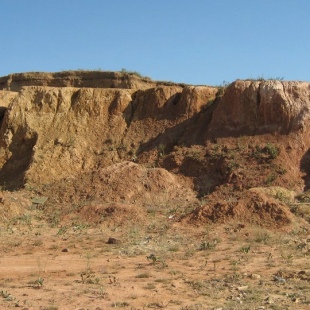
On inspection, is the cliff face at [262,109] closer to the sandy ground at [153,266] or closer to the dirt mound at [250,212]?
the dirt mound at [250,212]

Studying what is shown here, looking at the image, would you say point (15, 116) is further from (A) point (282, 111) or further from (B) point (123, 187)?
(A) point (282, 111)

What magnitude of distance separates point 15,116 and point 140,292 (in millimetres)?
18315

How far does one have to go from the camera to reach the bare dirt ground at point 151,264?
26.0 ft

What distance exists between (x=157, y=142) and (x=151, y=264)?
12281mm

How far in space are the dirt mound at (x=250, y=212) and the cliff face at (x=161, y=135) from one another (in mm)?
4012

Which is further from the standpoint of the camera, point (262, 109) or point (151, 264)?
point (262, 109)

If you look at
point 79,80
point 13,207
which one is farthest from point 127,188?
point 79,80

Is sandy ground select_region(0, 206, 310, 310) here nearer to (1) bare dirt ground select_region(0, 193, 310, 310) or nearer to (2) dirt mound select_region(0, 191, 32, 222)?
(1) bare dirt ground select_region(0, 193, 310, 310)

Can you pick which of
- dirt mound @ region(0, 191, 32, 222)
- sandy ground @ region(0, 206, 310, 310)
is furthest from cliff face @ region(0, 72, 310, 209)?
sandy ground @ region(0, 206, 310, 310)

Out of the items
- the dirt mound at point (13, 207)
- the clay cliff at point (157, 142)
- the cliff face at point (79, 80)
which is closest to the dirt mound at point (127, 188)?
the clay cliff at point (157, 142)

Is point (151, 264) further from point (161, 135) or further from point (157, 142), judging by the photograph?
point (161, 135)

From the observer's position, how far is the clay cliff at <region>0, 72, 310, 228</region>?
19.2 meters

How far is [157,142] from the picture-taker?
74.2 feet

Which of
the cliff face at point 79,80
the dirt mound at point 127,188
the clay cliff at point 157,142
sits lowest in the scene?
the dirt mound at point 127,188
